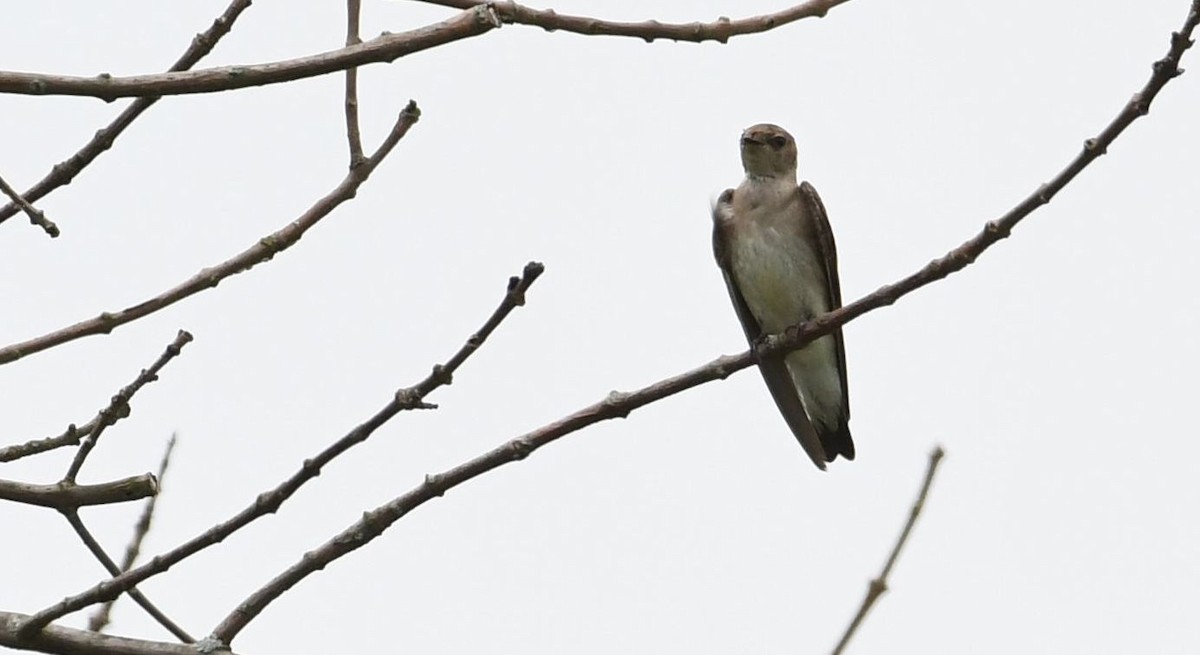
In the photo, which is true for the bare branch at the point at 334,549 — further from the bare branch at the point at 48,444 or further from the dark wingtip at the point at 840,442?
the dark wingtip at the point at 840,442

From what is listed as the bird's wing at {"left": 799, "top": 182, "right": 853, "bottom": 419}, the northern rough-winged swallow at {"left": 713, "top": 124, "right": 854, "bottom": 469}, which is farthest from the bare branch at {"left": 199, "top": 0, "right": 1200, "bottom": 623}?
the bird's wing at {"left": 799, "top": 182, "right": 853, "bottom": 419}

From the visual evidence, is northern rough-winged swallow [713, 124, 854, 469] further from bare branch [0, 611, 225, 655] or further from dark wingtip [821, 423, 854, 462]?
bare branch [0, 611, 225, 655]

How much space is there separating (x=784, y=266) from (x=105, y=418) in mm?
5351

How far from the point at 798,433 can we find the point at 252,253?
4.61 metres

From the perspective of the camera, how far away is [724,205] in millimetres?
9070

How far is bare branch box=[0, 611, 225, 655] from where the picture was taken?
3127 millimetres

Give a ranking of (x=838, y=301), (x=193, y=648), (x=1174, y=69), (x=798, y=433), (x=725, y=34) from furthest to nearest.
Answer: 1. (x=838, y=301)
2. (x=798, y=433)
3. (x=725, y=34)
4. (x=1174, y=69)
5. (x=193, y=648)

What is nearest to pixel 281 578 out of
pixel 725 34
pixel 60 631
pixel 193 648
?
pixel 193 648

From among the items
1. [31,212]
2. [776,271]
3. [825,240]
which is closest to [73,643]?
[31,212]

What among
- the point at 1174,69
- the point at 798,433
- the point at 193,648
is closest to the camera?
the point at 193,648

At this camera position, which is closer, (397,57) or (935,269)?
(397,57)

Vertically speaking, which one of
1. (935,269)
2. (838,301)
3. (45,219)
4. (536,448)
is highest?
(838,301)

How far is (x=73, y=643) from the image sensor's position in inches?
125

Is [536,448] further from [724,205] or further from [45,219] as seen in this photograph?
[724,205]
